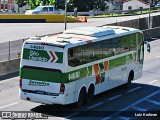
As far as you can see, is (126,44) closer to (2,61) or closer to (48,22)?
(2,61)

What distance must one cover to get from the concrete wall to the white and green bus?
659 cm

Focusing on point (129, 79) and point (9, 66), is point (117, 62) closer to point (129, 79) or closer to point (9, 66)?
point (129, 79)

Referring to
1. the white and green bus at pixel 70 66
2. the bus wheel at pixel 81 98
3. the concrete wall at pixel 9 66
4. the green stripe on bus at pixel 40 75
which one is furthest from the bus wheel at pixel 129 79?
the concrete wall at pixel 9 66

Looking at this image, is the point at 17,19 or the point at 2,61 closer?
the point at 2,61

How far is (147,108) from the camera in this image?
1872 cm

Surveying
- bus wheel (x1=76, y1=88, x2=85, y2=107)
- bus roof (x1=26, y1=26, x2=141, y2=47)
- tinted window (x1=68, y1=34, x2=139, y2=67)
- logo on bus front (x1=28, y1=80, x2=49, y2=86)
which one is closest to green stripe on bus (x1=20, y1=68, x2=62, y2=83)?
logo on bus front (x1=28, y1=80, x2=49, y2=86)

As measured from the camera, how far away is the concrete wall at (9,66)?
25.1m

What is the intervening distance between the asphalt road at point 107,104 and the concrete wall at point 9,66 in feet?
3.21

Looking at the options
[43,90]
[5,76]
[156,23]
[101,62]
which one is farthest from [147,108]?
[156,23]

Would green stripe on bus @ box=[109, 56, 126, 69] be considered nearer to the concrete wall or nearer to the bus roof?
the bus roof

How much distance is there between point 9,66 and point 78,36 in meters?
7.69

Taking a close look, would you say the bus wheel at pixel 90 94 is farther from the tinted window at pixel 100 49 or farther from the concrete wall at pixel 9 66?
the concrete wall at pixel 9 66

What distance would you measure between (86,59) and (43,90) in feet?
8.17

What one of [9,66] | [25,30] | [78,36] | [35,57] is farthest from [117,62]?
[25,30]
